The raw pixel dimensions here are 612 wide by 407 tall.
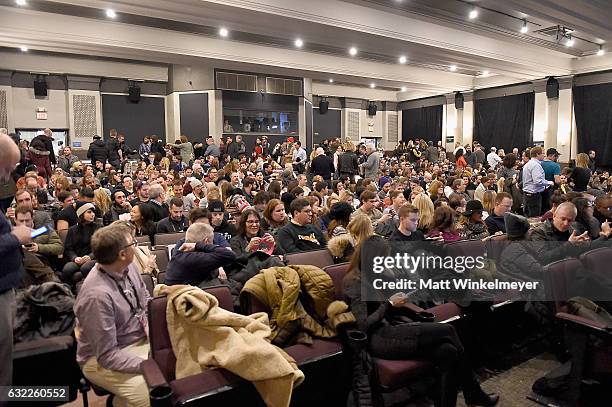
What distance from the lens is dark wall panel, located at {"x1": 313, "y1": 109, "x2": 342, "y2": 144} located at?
17.3 m

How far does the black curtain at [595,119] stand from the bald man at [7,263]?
572 inches

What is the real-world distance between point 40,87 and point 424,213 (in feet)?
38.3

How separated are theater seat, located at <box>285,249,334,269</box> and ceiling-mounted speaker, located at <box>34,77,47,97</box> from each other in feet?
38.1

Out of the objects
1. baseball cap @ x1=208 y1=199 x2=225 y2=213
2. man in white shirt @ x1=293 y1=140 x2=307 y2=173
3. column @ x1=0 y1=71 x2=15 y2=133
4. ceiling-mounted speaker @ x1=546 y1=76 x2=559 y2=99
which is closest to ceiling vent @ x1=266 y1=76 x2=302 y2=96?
man in white shirt @ x1=293 y1=140 x2=307 y2=173

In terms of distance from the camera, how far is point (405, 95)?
19.0 m

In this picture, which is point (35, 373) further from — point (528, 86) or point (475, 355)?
point (528, 86)

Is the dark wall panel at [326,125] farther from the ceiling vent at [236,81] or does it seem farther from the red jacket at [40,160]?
the red jacket at [40,160]

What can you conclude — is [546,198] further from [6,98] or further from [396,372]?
[6,98]

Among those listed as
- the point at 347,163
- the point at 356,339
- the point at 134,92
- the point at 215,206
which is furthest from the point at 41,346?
the point at 134,92

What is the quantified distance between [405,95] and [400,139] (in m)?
1.99

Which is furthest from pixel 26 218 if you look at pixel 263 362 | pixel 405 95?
pixel 405 95

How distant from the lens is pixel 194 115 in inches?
510

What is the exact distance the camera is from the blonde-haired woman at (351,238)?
10.4 feet

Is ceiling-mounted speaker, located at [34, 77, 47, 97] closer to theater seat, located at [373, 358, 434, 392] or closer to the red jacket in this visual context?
the red jacket
